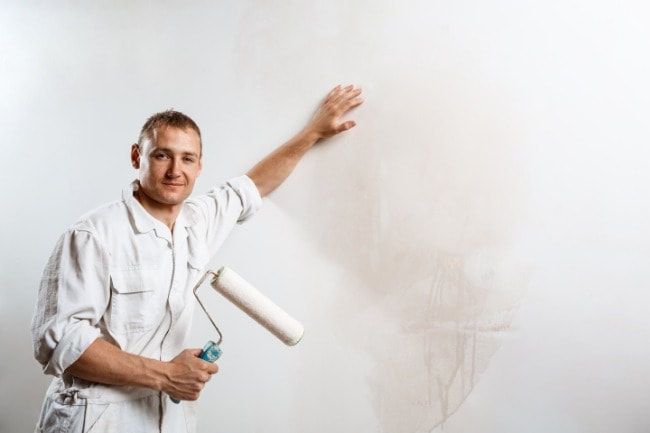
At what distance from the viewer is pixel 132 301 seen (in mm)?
1418

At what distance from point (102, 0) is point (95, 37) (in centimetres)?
13

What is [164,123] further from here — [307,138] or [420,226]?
[420,226]

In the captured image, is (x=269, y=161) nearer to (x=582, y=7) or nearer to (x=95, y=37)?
(x=95, y=37)

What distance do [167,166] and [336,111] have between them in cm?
52

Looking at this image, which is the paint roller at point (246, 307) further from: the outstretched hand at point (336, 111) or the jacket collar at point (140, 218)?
the outstretched hand at point (336, 111)

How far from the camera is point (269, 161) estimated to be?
1743 mm

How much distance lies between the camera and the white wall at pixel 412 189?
1.52 m

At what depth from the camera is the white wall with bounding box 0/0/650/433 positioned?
A: 152cm

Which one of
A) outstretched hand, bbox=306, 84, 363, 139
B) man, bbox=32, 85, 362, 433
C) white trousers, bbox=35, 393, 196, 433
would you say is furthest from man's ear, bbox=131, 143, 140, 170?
white trousers, bbox=35, 393, 196, 433

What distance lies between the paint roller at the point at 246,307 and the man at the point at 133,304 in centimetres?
4

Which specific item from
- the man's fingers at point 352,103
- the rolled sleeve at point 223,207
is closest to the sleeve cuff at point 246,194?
the rolled sleeve at point 223,207

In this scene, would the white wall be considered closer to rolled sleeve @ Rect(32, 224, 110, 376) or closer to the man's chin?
the man's chin

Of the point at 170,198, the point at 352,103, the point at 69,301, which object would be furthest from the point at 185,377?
the point at 352,103

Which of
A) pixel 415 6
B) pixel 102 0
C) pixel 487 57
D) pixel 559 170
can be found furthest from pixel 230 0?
pixel 559 170
